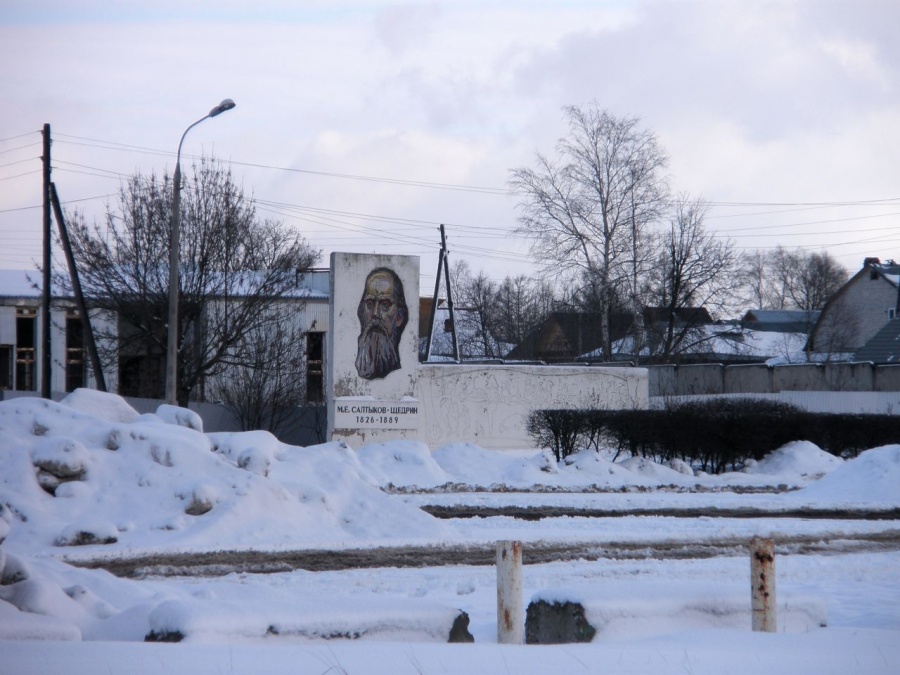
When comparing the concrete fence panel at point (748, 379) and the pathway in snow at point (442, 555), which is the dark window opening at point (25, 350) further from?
the pathway in snow at point (442, 555)

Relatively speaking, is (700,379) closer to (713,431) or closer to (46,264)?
(713,431)

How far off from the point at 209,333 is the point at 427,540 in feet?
68.3

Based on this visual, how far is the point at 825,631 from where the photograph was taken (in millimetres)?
6098

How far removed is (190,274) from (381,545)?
21159 millimetres

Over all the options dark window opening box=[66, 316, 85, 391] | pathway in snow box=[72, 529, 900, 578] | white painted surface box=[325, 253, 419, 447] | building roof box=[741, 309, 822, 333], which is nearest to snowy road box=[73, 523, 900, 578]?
pathway in snow box=[72, 529, 900, 578]

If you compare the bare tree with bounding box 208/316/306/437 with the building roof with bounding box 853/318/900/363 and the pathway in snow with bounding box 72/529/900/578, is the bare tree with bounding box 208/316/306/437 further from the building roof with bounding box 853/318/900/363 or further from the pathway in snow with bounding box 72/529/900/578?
the building roof with bounding box 853/318/900/363

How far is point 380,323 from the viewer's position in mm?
25672

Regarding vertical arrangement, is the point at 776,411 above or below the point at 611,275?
below

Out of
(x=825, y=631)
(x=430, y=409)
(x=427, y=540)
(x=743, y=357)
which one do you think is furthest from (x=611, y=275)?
(x=825, y=631)

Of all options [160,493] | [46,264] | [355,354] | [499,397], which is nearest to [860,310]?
[499,397]

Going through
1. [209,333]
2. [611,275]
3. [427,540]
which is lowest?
[427,540]

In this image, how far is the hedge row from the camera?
70.0 feet

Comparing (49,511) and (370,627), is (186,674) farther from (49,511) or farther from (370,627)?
(49,511)

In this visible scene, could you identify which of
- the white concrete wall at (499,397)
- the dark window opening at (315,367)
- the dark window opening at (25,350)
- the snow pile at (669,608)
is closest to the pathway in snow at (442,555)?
the snow pile at (669,608)
